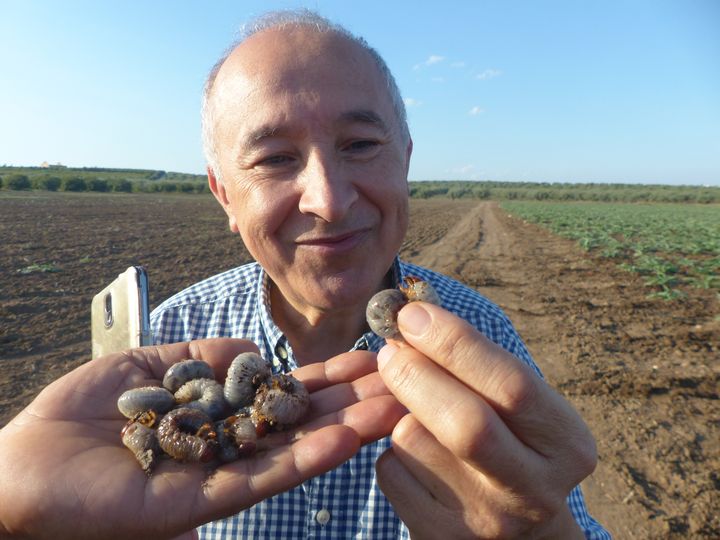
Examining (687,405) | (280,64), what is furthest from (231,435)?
(687,405)

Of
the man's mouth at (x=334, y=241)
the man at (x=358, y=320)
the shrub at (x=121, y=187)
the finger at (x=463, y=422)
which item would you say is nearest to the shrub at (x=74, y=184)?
the shrub at (x=121, y=187)

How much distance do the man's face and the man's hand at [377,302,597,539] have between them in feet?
3.32

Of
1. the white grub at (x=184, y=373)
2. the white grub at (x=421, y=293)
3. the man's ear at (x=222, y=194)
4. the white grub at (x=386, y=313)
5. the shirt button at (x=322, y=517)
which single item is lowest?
the shirt button at (x=322, y=517)

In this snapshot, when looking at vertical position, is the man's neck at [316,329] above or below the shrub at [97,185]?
above

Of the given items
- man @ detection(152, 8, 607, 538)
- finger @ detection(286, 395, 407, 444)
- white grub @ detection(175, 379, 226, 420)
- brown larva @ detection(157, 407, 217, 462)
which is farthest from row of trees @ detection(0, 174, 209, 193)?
finger @ detection(286, 395, 407, 444)

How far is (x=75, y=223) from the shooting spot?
29172 millimetres

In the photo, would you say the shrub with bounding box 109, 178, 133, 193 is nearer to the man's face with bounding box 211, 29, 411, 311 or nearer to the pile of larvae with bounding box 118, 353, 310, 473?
the man's face with bounding box 211, 29, 411, 311

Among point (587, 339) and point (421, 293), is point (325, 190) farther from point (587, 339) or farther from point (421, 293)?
point (587, 339)

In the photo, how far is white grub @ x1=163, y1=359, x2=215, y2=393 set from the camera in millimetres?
2625

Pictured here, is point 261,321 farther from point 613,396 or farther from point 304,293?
point 613,396

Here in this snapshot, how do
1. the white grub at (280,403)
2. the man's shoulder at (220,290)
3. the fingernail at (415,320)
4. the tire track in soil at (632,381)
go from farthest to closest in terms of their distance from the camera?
1. the tire track in soil at (632,381)
2. the man's shoulder at (220,290)
3. the white grub at (280,403)
4. the fingernail at (415,320)

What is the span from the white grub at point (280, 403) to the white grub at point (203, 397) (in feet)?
0.99

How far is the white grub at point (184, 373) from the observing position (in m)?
2.62

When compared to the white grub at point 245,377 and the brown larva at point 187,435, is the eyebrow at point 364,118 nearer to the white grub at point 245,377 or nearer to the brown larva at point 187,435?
the white grub at point 245,377
